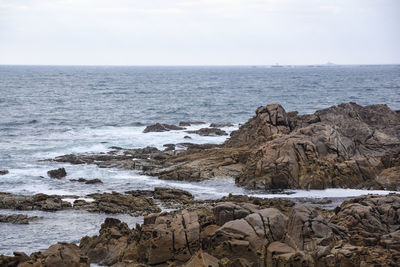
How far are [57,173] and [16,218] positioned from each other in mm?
8593

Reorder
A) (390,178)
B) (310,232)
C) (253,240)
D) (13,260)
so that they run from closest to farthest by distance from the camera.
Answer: (13,260), (253,240), (310,232), (390,178)

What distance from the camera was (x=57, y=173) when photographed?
30781 millimetres

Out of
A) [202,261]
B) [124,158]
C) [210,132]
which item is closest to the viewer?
[202,261]

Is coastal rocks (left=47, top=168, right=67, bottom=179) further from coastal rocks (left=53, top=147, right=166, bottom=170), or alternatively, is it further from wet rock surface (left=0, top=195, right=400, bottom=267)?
wet rock surface (left=0, top=195, right=400, bottom=267)

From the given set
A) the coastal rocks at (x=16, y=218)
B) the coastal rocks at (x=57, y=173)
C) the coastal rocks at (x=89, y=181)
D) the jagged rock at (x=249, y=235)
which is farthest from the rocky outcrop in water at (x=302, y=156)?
the jagged rock at (x=249, y=235)

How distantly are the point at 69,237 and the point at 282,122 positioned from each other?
18.1m

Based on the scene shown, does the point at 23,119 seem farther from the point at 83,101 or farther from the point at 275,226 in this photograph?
the point at 275,226

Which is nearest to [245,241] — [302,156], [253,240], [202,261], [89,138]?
[253,240]

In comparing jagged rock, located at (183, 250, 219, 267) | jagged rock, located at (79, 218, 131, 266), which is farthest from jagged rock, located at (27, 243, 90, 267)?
jagged rock, located at (183, 250, 219, 267)

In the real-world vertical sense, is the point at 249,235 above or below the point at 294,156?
above

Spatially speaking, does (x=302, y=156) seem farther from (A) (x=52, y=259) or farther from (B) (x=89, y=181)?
(A) (x=52, y=259)

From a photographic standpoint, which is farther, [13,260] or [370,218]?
[370,218]

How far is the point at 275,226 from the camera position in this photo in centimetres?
1619

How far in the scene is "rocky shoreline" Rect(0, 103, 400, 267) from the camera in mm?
15172
